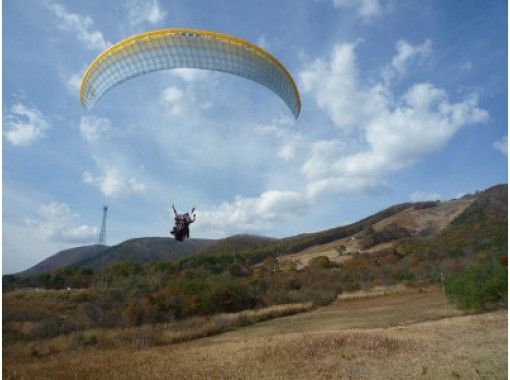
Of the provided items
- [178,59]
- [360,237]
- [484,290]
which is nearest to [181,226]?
[178,59]

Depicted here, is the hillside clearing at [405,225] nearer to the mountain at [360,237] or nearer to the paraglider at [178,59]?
the mountain at [360,237]

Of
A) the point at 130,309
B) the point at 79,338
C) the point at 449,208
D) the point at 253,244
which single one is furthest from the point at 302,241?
the point at 79,338

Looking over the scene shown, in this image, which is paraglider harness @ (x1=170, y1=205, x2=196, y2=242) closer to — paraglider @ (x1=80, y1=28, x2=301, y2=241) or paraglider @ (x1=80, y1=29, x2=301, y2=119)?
paraglider @ (x1=80, y1=28, x2=301, y2=241)

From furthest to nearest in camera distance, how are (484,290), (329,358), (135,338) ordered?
(135,338) → (484,290) → (329,358)

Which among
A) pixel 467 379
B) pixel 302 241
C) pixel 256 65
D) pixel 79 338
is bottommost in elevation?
pixel 467 379

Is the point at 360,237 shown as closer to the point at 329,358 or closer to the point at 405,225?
the point at 405,225

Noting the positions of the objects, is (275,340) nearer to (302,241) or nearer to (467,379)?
(467,379)

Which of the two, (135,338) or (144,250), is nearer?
(135,338)

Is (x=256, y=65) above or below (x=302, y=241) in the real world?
below

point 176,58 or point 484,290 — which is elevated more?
point 176,58
